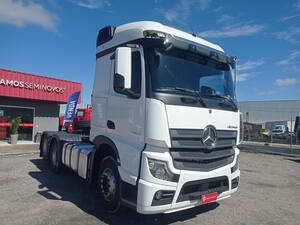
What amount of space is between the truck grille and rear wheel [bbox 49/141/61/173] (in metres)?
4.40

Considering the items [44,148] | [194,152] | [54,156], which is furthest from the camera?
[44,148]

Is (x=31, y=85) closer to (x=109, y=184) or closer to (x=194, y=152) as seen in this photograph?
A: (x=109, y=184)

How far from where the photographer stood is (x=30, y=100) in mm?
15430

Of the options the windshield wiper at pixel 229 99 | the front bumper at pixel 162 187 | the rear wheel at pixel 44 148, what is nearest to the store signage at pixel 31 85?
the rear wheel at pixel 44 148

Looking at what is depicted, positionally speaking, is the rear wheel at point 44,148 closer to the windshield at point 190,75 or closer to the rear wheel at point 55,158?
the rear wheel at point 55,158

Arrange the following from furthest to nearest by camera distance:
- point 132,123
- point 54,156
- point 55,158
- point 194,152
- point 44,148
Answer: point 44,148 < point 54,156 < point 55,158 < point 132,123 < point 194,152

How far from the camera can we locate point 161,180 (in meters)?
3.04

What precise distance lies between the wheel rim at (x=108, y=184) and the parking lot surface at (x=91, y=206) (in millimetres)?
323

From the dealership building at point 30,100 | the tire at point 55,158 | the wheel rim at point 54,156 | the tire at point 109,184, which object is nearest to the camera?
Result: the tire at point 109,184

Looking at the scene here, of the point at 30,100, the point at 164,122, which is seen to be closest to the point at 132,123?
the point at 164,122

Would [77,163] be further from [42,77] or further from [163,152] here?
[42,77]

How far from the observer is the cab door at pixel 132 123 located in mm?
3254

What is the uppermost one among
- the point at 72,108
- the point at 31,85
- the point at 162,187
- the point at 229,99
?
the point at 31,85

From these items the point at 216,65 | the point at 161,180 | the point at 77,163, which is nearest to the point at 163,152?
the point at 161,180
